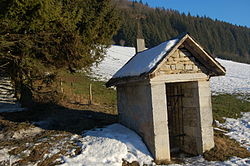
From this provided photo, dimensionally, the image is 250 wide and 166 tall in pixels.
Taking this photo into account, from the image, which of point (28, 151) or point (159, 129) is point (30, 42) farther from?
point (159, 129)

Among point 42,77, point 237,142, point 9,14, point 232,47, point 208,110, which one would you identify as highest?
point 232,47

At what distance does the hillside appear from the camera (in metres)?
47.5

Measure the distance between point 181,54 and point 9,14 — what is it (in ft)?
15.8

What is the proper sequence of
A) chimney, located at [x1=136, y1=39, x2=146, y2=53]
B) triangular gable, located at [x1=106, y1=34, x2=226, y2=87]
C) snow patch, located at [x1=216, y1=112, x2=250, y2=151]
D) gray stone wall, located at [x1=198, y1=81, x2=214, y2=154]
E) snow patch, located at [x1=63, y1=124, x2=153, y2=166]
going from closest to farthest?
1. snow patch, located at [x1=63, y1=124, x2=153, y2=166]
2. triangular gable, located at [x1=106, y1=34, x2=226, y2=87]
3. gray stone wall, located at [x1=198, y1=81, x2=214, y2=154]
4. snow patch, located at [x1=216, y1=112, x2=250, y2=151]
5. chimney, located at [x1=136, y1=39, x2=146, y2=53]

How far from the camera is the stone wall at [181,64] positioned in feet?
19.1

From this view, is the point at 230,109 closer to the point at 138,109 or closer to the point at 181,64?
the point at 181,64

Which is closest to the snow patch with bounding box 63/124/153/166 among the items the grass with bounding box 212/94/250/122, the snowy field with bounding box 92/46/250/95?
Answer: the grass with bounding box 212/94/250/122

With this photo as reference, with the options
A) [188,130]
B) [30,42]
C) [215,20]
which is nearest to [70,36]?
[30,42]

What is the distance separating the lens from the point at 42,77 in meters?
8.20

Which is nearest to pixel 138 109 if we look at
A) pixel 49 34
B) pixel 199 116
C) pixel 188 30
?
pixel 199 116

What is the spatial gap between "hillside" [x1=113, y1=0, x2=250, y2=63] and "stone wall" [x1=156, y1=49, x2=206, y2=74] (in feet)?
129

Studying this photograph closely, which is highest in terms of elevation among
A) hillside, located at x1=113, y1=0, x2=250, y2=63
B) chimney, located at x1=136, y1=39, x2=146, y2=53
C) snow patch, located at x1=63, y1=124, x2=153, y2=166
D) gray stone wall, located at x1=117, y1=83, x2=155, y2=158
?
hillside, located at x1=113, y1=0, x2=250, y2=63

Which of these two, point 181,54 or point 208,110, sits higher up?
point 181,54

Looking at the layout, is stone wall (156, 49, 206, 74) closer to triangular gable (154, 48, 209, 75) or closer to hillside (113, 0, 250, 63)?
triangular gable (154, 48, 209, 75)
